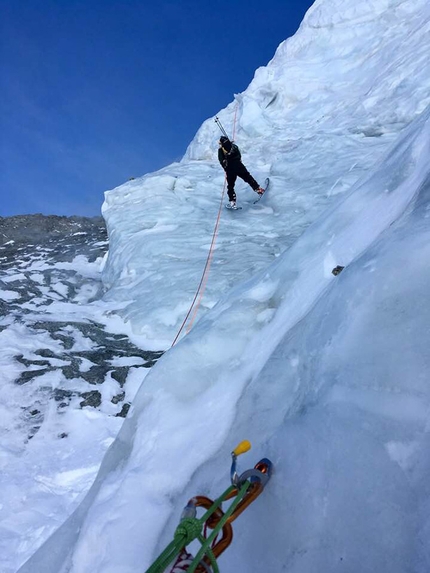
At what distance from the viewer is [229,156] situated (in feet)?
29.6

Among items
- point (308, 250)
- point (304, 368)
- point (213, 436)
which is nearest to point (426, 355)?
point (304, 368)

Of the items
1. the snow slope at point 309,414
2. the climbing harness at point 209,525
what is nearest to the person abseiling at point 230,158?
the snow slope at point 309,414

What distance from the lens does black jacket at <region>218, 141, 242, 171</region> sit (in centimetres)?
898

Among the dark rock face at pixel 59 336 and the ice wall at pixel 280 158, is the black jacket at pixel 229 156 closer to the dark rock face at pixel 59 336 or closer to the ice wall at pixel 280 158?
the ice wall at pixel 280 158

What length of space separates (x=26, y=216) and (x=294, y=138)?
1019 centimetres

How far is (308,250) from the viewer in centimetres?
360

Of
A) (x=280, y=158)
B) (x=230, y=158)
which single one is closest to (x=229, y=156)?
(x=230, y=158)

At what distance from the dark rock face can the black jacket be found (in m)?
3.86

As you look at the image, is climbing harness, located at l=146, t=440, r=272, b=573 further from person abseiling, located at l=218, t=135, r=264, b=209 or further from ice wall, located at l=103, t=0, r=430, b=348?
person abseiling, located at l=218, t=135, r=264, b=209

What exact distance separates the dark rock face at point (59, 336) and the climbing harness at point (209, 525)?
10.5 feet

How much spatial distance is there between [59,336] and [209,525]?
17.2 ft

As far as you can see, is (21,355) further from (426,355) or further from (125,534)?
(426,355)

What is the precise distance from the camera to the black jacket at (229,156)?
29.5 ft

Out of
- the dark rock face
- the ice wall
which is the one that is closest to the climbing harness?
the dark rock face
